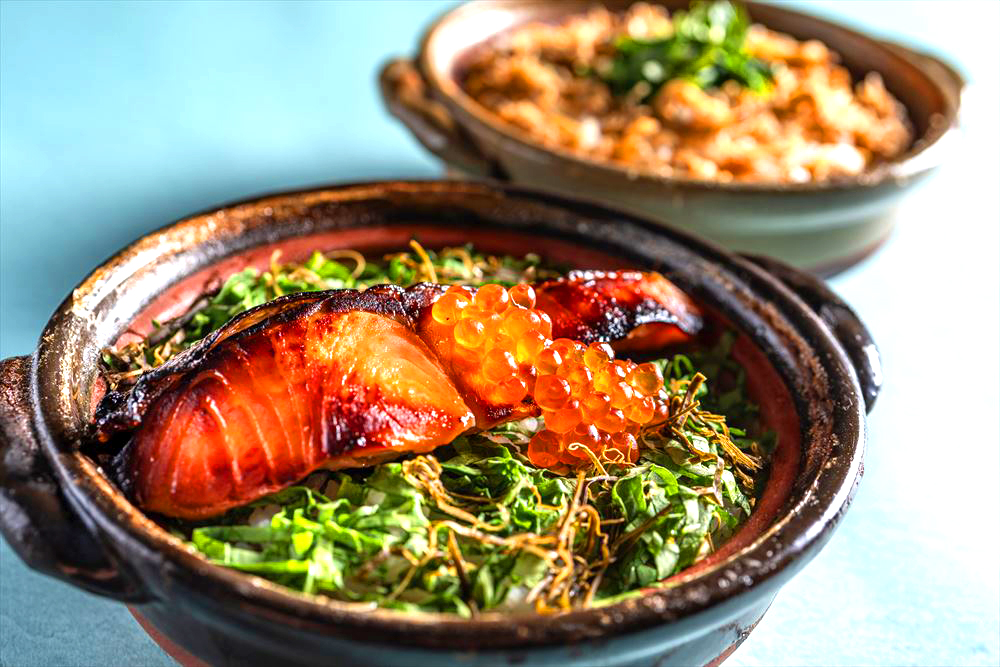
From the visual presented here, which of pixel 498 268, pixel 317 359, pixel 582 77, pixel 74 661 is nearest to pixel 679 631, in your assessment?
pixel 317 359

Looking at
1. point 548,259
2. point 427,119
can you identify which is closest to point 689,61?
point 427,119

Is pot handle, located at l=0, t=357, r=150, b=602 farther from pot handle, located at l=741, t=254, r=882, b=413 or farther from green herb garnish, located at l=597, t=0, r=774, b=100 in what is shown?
green herb garnish, located at l=597, t=0, r=774, b=100

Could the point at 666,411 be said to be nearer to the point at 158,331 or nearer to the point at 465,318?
the point at 465,318

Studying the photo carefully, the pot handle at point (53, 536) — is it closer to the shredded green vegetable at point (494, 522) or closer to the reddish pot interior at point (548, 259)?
the shredded green vegetable at point (494, 522)

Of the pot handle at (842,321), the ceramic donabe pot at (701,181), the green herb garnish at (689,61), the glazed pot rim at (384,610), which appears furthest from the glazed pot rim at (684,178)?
the glazed pot rim at (384,610)

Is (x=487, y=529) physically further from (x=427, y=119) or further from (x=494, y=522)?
(x=427, y=119)
